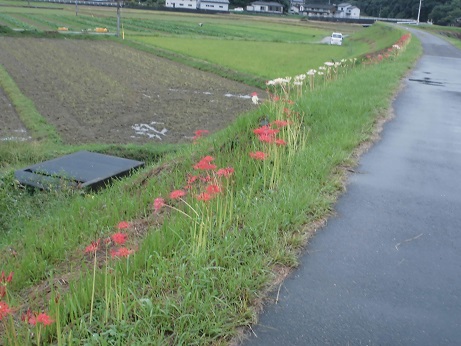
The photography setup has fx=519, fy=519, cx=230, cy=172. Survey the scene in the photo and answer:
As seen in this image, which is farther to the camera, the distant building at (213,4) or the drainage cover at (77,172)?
the distant building at (213,4)

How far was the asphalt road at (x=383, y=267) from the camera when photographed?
10.1ft

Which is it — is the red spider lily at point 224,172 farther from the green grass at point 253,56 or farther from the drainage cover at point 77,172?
the green grass at point 253,56

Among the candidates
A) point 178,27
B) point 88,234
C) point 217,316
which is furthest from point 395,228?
point 178,27

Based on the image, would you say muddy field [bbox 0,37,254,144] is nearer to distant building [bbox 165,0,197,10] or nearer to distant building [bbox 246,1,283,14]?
distant building [bbox 165,0,197,10]

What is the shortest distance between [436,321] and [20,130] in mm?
10910

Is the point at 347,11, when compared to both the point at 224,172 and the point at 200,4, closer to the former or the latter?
the point at 200,4

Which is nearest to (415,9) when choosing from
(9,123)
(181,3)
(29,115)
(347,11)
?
(347,11)

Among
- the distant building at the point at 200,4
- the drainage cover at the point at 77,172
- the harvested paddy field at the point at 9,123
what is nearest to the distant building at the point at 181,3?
the distant building at the point at 200,4

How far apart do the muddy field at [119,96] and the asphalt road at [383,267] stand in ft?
22.5

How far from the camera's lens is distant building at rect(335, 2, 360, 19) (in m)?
98.4

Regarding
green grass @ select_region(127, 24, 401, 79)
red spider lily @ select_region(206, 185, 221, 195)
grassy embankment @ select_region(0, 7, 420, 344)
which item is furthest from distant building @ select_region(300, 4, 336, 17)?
red spider lily @ select_region(206, 185, 221, 195)

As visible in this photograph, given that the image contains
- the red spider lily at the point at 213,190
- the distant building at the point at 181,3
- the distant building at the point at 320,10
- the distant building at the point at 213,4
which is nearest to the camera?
the red spider lily at the point at 213,190

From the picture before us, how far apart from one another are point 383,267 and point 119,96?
13.9m

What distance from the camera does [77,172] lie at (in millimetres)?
8031
